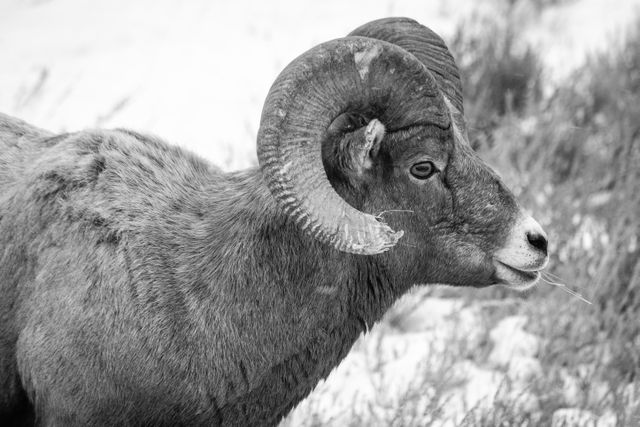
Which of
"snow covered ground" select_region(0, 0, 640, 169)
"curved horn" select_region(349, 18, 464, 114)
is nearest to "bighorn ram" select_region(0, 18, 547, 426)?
"curved horn" select_region(349, 18, 464, 114)

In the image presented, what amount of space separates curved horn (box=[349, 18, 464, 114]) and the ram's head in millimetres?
232

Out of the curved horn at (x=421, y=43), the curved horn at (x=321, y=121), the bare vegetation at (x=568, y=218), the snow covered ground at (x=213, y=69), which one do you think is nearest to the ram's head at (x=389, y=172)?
the curved horn at (x=321, y=121)

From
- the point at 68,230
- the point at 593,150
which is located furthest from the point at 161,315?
A: the point at 593,150

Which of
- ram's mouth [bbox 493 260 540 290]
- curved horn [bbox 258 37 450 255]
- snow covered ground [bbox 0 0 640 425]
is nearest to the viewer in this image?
curved horn [bbox 258 37 450 255]

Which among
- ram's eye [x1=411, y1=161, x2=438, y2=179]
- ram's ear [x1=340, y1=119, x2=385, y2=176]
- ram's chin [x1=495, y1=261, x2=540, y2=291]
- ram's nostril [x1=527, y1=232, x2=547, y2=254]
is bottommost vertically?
ram's chin [x1=495, y1=261, x2=540, y2=291]

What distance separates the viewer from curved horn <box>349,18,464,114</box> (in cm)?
423

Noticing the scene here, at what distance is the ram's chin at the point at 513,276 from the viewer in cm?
385

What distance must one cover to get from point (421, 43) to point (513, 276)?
1.32m

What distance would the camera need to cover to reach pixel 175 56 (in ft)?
30.4

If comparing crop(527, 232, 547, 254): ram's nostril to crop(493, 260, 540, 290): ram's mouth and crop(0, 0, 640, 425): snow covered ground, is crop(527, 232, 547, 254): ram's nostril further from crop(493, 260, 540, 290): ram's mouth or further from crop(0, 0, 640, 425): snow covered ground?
crop(0, 0, 640, 425): snow covered ground

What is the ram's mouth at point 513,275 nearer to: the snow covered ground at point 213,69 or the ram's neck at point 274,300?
the ram's neck at point 274,300

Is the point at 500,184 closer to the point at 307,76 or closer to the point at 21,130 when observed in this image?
the point at 307,76

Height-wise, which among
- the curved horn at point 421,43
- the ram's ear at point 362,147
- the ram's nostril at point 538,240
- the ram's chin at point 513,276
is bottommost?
the ram's chin at point 513,276

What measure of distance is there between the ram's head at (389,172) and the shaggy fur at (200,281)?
1 cm
